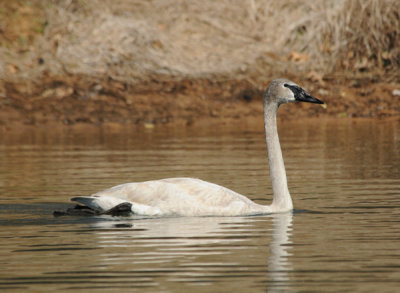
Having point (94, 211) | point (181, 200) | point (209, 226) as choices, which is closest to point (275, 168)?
point (181, 200)

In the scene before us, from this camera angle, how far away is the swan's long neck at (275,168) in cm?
1069

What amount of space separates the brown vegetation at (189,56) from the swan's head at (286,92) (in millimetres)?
10970

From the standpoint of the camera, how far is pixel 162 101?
75.7 feet

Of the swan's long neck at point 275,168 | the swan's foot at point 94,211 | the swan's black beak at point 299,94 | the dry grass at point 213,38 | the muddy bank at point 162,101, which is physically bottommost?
the swan's foot at point 94,211

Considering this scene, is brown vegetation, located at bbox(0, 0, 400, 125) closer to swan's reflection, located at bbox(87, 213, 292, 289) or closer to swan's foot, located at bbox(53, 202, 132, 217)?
swan's foot, located at bbox(53, 202, 132, 217)

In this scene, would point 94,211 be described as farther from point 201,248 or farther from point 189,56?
point 189,56

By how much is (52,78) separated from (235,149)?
25.4 feet

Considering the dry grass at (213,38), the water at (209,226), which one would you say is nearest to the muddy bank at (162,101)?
the dry grass at (213,38)

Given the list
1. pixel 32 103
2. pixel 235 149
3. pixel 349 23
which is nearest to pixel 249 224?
pixel 235 149

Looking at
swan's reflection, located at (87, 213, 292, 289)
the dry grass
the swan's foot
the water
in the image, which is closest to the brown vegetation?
the dry grass

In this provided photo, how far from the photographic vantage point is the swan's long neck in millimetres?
10688

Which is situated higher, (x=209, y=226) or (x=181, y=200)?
(x=181, y=200)

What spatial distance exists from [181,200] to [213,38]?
1432 centimetres

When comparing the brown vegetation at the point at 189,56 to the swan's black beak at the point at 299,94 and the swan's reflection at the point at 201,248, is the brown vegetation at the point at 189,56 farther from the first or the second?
the swan's reflection at the point at 201,248
